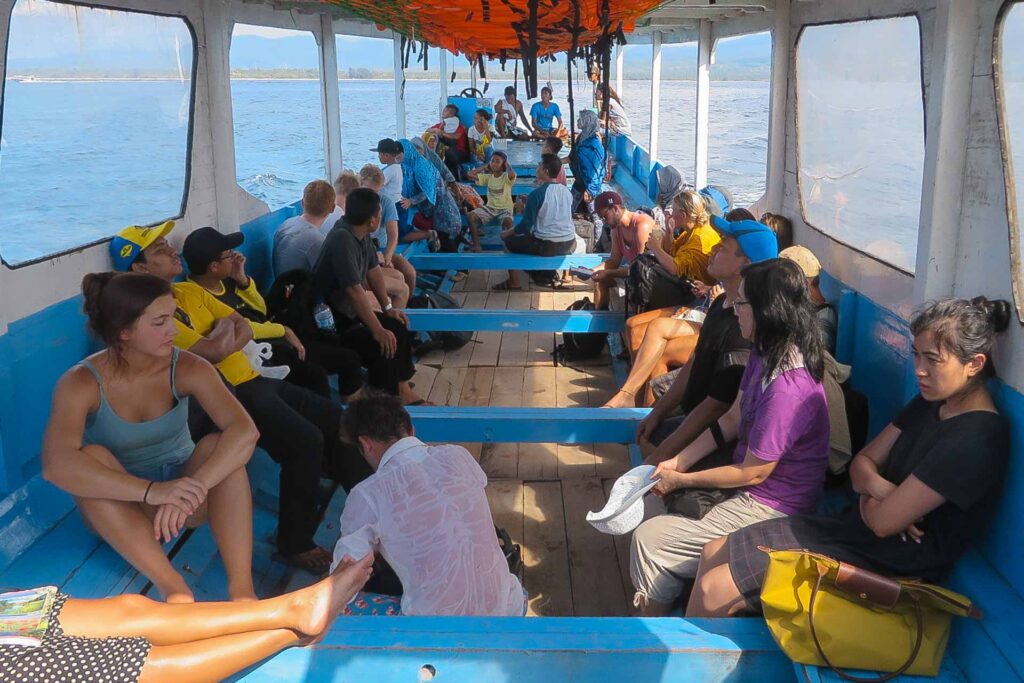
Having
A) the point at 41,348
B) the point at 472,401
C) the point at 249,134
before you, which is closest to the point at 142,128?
the point at 41,348

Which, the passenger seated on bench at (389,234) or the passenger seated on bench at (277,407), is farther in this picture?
the passenger seated on bench at (389,234)

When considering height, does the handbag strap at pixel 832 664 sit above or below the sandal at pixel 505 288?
above

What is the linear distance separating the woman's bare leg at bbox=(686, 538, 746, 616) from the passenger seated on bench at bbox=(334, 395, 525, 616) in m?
0.55

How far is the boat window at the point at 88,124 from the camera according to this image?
10.4 feet

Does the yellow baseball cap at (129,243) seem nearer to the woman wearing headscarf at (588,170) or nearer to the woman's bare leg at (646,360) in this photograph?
the woman's bare leg at (646,360)

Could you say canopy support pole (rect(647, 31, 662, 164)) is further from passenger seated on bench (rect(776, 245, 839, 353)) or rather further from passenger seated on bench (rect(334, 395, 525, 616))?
passenger seated on bench (rect(334, 395, 525, 616))

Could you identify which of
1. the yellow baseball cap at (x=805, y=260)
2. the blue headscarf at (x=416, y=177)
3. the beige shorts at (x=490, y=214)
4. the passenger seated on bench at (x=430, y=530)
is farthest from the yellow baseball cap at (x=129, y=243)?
the beige shorts at (x=490, y=214)

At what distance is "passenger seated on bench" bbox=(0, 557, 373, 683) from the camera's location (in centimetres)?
183

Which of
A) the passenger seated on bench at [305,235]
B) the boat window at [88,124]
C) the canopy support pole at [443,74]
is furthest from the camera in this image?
the canopy support pole at [443,74]

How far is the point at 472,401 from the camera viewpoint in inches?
210

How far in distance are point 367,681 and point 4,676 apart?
81 cm

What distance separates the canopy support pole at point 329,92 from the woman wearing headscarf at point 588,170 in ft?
8.48

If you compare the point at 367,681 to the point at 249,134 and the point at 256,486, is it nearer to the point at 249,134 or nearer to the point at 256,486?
the point at 256,486

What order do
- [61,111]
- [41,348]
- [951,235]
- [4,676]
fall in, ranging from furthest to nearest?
[61,111]
[41,348]
[951,235]
[4,676]
